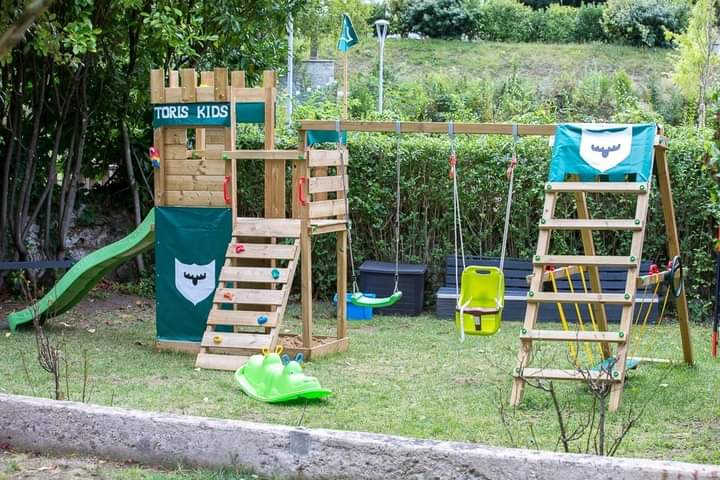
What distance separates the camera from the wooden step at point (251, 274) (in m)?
8.55

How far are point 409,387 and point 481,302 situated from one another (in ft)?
2.92

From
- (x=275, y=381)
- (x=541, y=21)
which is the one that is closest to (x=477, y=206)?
(x=275, y=381)

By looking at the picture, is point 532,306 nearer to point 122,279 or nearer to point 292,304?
point 292,304

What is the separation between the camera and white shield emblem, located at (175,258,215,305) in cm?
904

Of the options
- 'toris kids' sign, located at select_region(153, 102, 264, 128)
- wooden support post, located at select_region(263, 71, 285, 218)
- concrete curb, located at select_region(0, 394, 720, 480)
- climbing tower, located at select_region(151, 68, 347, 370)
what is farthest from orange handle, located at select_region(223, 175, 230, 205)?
concrete curb, located at select_region(0, 394, 720, 480)

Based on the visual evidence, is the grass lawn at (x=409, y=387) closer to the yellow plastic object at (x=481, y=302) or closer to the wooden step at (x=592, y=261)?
the yellow plastic object at (x=481, y=302)

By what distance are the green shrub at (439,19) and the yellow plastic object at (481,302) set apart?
111 ft

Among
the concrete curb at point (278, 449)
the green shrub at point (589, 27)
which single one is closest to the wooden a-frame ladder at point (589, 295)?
the concrete curb at point (278, 449)

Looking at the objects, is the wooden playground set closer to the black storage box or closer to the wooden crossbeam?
the wooden crossbeam

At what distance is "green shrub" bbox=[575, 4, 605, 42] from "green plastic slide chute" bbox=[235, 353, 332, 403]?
117 ft

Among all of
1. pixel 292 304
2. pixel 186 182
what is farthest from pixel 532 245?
pixel 186 182

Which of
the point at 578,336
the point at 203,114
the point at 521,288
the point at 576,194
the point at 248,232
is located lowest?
the point at 521,288

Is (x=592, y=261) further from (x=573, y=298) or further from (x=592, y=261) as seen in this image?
(x=573, y=298)

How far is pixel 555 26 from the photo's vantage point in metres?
41.0
